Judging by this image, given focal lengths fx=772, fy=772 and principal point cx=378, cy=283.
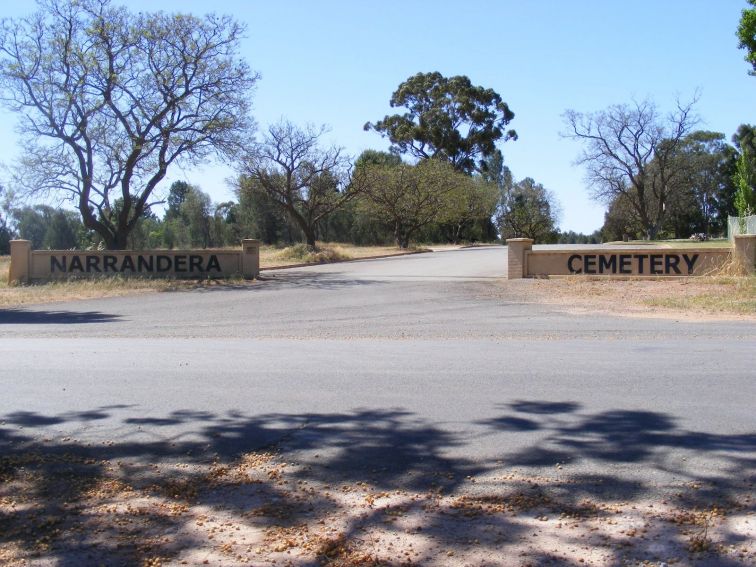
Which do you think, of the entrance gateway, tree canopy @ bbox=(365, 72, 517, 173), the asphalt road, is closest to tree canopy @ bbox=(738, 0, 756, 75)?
the entrance gateway

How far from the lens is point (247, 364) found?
10367 mm

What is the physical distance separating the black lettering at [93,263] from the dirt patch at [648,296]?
15.1 meters

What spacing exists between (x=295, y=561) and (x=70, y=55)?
2955 cm

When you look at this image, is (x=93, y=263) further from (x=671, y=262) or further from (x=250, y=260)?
(x=671, y=262)

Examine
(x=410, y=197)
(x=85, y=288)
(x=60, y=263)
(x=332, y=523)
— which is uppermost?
(x=410, y=197)

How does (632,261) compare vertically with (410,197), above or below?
below

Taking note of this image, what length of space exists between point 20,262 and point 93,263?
2.52 m

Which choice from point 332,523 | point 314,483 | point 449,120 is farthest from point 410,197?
point 332,523

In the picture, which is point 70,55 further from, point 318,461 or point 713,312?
point 318,461

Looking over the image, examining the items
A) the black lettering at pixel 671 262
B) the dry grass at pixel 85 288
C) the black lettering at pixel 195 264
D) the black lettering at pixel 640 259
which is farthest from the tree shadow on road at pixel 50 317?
the black lettering at pixel 671 262

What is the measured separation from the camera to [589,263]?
25609 mm

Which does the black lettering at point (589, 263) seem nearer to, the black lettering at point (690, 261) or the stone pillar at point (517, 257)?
the stone pillar at point (517, 257)

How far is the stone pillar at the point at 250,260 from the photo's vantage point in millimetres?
29641

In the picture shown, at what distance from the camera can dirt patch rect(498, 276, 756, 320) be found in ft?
57.9
